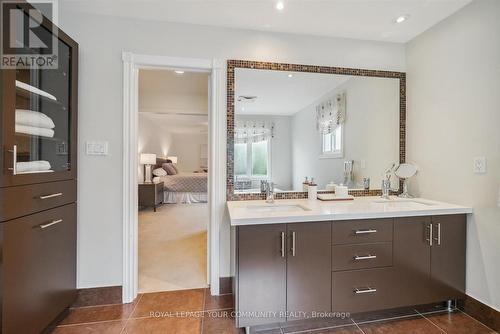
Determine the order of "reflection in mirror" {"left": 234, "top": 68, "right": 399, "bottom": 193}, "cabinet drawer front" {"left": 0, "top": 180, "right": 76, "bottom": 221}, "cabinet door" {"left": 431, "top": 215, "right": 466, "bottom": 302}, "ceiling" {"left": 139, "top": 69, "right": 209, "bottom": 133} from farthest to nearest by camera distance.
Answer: "ceiling" {"left": 139, "top": 69, "right": 209, "bottom": 133} → "reflection in mirror" {"left": 234, "top": 68, "right": 399, "bottom": 193} → "cabinet door" {"left": 431, "top": 215, "right": 466, "bottom": 302} → "cabinet drawer front" {"left": 0, "top": 180, "right": 76, "bottom": 221}

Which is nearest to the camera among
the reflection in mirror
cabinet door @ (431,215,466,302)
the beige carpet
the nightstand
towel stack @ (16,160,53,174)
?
towel stack @ (16,160,53,174)

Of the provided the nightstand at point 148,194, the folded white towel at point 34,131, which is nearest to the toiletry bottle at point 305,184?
the folded white towel at point 34,131

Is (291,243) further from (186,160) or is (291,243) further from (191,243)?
(186,160)

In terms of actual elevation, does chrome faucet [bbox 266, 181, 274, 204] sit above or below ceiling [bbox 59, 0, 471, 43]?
below

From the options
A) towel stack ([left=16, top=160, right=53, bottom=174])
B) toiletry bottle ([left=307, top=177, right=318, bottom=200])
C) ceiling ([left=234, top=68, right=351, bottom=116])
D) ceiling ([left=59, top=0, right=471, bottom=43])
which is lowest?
toiletry bottle ([left=307, top=177, right=318, bottom=200])

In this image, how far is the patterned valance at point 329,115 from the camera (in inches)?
91.0

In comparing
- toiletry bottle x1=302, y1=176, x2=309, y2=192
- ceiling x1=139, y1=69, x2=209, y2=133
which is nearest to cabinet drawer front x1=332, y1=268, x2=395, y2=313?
toiletry bottle x1=302, y1=176, x2=309, y2=192

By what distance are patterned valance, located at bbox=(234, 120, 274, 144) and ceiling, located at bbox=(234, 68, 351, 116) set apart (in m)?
0.09

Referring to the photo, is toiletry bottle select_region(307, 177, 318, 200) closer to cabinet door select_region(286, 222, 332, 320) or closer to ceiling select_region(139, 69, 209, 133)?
cabinet door select_region(286, 222, 332, 320)

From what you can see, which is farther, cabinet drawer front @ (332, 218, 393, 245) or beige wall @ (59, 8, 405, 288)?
beige wall @ (59, 8, 405, 288)

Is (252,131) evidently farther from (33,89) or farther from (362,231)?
(33,89)

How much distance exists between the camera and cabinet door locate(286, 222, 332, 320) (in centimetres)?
154

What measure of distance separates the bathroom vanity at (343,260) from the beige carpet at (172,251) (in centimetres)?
96

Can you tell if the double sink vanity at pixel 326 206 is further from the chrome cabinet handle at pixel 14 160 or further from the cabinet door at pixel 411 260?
the chrome cabinet handle at pixel 14 160
